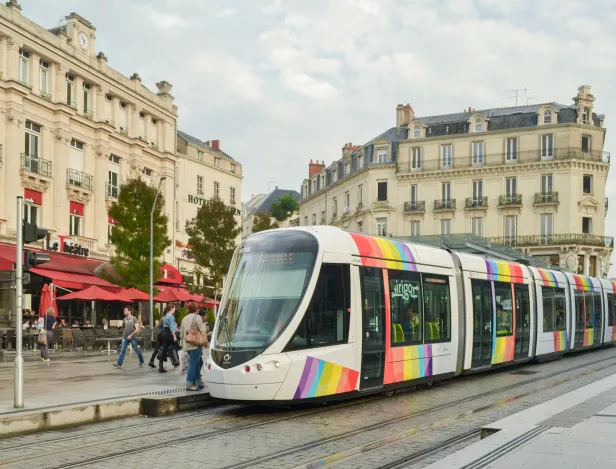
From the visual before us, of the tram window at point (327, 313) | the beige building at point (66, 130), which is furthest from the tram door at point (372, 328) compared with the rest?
the beige building at point (66, 130)

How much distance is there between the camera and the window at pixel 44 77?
122ft

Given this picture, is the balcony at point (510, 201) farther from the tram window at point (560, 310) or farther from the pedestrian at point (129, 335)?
the pedestrian at point (129, 335)

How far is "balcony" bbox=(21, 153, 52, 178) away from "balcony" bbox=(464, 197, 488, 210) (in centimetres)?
3453

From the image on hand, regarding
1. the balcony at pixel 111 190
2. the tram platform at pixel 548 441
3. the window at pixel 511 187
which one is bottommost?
the tram platform at pixel 548 441

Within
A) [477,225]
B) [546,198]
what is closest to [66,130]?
[477,225]

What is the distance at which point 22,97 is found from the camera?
35.2 meters

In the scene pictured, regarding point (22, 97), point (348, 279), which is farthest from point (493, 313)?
point (22, 97)

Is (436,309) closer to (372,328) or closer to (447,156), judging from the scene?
(372,328)

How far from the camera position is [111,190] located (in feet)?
141

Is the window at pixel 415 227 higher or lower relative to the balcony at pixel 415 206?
lower

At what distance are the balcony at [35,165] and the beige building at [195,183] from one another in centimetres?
1484

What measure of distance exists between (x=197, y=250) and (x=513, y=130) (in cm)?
2827

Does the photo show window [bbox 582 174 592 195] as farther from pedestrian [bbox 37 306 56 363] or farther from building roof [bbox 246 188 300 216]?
building roof [bbox 246 188 300 216]

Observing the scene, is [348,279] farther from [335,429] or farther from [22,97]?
[22,97]
